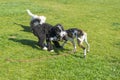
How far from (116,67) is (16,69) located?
4.29m

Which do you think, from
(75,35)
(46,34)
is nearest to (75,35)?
(75,35)

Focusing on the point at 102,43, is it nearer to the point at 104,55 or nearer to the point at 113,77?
the point at 104,55

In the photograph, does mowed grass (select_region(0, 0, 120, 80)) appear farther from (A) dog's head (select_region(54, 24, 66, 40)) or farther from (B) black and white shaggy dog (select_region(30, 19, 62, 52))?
(A) dog's head (select_region(54, 24, 66, 40))

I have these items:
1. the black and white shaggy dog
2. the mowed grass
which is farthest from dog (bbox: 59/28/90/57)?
the mowed grass

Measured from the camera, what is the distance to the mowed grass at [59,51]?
476 inches

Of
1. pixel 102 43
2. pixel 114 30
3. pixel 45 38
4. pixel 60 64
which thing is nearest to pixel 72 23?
pixel 114 30

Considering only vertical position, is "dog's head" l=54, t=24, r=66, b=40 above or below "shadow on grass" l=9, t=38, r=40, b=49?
above

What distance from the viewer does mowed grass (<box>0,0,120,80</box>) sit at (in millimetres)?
12102

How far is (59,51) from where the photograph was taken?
48.6 feet

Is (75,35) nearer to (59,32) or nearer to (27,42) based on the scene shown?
(59,32)

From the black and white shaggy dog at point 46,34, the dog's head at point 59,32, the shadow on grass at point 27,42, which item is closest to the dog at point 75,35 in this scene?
the dog's head at point 59,32

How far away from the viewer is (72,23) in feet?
72.8

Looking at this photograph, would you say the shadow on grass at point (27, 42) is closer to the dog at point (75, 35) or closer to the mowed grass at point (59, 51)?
the mowed grass at point (59, 51)

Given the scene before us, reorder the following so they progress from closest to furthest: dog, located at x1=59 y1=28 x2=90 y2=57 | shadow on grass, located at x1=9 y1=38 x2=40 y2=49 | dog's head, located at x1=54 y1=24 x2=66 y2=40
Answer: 1. dog, located at x1=59 y1=28 x2=90 y2=57
2. dog's head, located at x1=54 y1=24 x2=66 y2=40
3. shadow on grass, located at x1=9 y1=38 x2=40 y2=49
